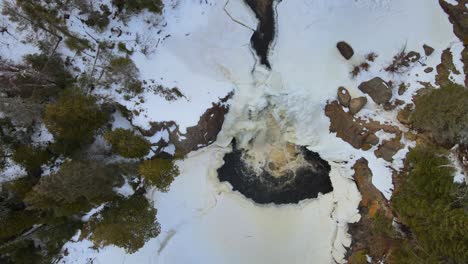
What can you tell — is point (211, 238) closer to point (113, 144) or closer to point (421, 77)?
point (113, 144)

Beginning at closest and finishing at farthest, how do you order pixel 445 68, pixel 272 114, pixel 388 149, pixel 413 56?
pixel 445 68 → pixel 413 56 → pixel 388 149 → pixel 272 114

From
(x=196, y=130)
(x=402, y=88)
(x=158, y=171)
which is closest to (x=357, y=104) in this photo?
(x=402, y=88)

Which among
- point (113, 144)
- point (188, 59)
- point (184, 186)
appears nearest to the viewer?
point (113, 144)

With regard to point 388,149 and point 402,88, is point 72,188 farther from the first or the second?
point 402,88

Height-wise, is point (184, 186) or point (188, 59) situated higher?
point (188, 59)

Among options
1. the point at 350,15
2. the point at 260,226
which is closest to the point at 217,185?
the point at 260,226

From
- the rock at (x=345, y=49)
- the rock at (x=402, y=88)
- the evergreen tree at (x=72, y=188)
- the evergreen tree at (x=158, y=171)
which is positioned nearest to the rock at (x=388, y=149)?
the rock at (x=402, y=88)
